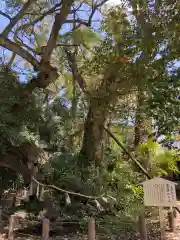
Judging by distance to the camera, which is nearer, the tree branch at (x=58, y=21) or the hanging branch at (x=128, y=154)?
the tree branch at (x=58, y=21)

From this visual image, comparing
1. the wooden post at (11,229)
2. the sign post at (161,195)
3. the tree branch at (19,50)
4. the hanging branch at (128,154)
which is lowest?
the wooden post at (11,229)

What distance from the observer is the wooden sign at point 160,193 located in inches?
221

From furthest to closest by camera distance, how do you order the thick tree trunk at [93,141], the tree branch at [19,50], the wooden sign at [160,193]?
the thick tree trunk at [93,141]
the tree branch at [19,50]
the wooden sign at [160,193]

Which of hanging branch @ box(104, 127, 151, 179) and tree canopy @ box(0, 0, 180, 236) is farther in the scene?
hanging branch @ box(104, 127, 151, 179)

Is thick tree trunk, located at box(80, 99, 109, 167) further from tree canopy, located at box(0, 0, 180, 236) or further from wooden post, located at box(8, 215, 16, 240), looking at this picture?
wooden post, located at box(8, 215, 16, 240)

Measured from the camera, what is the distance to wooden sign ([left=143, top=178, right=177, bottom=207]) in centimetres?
562

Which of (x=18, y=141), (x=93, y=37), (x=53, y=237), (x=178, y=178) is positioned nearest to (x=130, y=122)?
(x=93, y=37)

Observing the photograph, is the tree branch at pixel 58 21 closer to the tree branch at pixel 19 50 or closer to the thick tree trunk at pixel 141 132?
the tree branch at pixel 19 50

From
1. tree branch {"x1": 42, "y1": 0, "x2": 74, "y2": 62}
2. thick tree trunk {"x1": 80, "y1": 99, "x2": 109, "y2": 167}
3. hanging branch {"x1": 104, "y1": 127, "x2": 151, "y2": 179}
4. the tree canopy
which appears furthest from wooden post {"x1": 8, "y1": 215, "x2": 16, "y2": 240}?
tree branch {"x1": 42, "y1": 0, "x2": 74, "y2": 62}

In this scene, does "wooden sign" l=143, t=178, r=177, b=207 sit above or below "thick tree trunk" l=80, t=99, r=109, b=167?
below

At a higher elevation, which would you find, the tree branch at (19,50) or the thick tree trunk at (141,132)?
the tree branch at (19,50)

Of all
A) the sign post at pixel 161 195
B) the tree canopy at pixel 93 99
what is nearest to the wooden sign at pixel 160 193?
the sign post at pixel 161 195

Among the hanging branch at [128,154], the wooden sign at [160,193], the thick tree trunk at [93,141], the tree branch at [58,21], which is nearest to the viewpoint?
the wooden sign at [160,193]

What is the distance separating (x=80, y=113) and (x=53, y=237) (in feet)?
13.8
